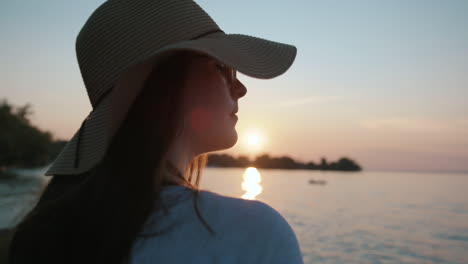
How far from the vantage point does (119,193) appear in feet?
2.99

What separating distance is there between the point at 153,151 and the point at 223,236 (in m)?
0.29

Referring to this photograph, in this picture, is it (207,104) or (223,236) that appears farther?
(207,104)

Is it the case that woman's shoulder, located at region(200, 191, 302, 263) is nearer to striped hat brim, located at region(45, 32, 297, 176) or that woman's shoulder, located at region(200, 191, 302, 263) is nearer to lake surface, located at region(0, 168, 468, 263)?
striped hat brim, located at region(45, 32, 297, 176)

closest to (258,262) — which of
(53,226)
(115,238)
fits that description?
(115,238)

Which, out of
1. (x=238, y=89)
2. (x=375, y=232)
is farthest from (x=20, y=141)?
(x=238, y=89)

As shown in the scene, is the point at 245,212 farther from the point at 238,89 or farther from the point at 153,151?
the point at 238,89

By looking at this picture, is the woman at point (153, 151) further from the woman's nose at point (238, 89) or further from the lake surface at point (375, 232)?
the lake surface at point (375, 232)

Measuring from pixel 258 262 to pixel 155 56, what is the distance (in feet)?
1.66

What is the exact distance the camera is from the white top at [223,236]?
75cm

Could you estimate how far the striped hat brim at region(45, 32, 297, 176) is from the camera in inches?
36.0

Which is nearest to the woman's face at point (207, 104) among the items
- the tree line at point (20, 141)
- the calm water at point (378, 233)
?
the calm water at point (378, 233)

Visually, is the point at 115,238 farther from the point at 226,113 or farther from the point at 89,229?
the point at 226,113

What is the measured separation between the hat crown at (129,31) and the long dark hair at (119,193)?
0.20 ft

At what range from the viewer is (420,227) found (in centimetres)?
3114
